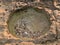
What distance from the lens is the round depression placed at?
10.4ft

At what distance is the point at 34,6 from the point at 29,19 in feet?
0.73

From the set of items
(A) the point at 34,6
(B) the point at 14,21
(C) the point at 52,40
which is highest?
(A) the point at 34,6

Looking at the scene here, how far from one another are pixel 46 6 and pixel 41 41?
58 centimetres

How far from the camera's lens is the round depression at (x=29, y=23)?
3.17 meters

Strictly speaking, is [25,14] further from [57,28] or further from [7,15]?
[57,28]

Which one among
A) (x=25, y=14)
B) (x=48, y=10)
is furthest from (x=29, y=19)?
(x=48, y=10)

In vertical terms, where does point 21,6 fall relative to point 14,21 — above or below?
above

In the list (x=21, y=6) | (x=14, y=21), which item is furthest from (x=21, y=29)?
(x=21, y=6)

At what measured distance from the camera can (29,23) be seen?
322cm

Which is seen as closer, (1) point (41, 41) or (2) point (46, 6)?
(1) point (41, 41)

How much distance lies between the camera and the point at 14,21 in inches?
127

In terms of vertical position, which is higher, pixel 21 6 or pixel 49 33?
pixel 21 6

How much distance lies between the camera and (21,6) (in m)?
3.25

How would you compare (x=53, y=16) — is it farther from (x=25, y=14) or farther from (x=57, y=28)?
(x=25, y=14)
